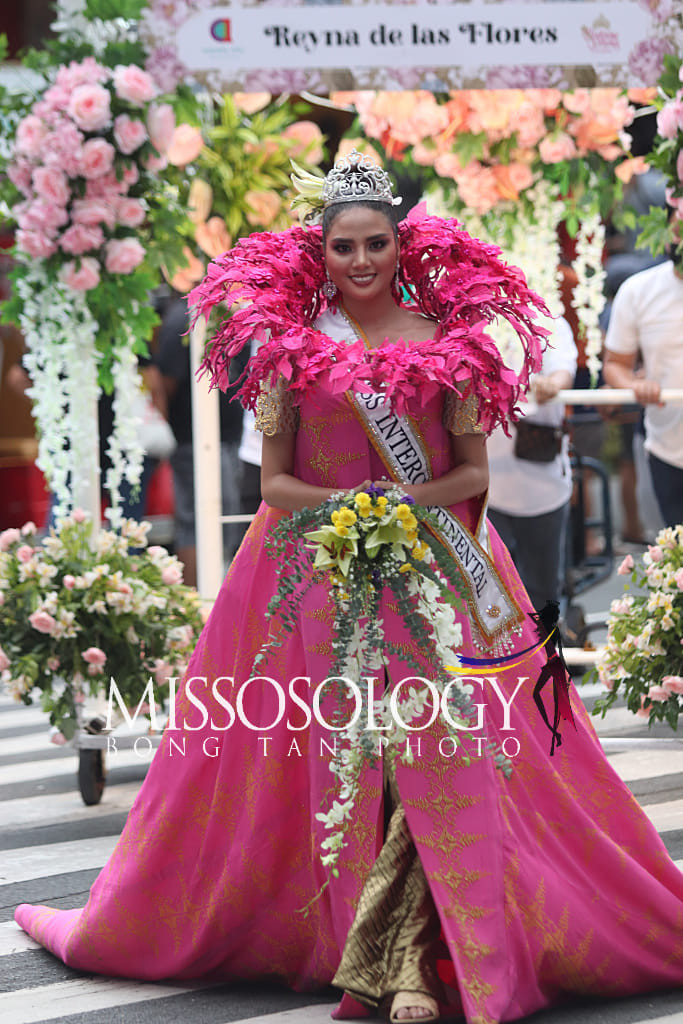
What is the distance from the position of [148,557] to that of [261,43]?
1864mm

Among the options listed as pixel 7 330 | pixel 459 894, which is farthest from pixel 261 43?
pixel 7 330

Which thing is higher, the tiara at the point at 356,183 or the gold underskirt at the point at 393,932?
the tiara at the point at 356,183

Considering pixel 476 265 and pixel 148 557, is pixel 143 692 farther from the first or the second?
pixel 476 265

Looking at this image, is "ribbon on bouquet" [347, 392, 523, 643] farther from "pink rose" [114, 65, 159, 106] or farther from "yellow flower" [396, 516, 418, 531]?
"pink rose" [114, 65, 159, 106]

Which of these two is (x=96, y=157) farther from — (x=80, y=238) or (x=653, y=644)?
(x=653, y=644)

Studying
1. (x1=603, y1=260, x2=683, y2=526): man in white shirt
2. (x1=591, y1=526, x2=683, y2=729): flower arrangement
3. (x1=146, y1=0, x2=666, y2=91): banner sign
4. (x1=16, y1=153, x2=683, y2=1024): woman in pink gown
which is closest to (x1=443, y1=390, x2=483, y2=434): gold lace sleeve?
(x1=16, y1=153, x2=683, y2=1024): woman in pink gown

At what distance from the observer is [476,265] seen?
394cm

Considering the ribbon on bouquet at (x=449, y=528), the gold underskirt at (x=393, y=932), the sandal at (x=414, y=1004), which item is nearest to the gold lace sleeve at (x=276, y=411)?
the ribbon on bouquet at (x=449, y=528)

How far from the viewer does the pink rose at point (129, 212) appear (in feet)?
18.7

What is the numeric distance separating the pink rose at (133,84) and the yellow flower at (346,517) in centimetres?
261

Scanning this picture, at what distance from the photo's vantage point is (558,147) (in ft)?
21.3

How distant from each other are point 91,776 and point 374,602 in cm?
251

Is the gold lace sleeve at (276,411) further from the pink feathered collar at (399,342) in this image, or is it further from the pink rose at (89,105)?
the pink rose at (89,105)

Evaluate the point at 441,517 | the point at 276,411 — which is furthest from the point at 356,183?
the point at 441,517
